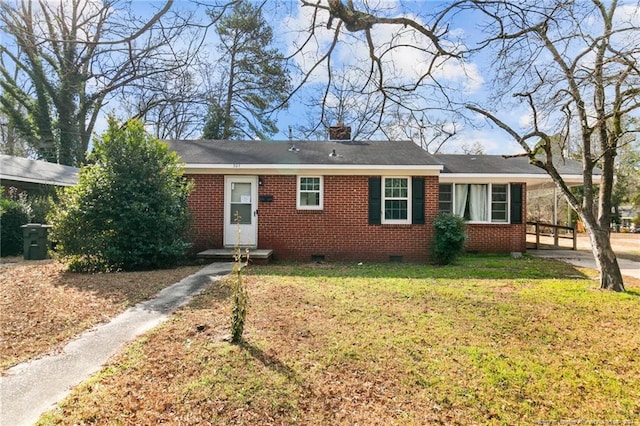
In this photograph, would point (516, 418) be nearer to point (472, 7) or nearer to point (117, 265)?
point (472, 7)

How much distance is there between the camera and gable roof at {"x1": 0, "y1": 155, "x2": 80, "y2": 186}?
482 inches

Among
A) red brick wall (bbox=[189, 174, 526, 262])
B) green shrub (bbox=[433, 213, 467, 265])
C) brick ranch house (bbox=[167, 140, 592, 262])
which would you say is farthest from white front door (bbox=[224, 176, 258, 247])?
green shrub (bbox=[433, 213, 467, 265])

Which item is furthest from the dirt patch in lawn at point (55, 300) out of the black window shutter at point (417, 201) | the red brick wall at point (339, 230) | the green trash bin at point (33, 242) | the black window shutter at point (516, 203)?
the black window shutter at point (516, 203)

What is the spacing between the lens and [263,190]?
415 inches

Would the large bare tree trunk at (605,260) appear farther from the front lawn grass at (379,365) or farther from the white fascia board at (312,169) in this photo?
the white fascia board at (312,169)

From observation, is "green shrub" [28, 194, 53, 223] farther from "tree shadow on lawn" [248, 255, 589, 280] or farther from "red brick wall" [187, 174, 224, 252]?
"tree shadow on lawn" [248, 255, 589, 280]

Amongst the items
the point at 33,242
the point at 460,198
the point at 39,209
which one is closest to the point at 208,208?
the point at 33,242

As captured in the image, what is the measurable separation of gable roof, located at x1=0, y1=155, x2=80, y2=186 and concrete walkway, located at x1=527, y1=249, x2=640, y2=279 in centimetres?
1734

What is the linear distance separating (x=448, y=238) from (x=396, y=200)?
1920 millimetres

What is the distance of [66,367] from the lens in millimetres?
3322

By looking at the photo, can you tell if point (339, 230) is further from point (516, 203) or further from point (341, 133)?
point (516, 203)

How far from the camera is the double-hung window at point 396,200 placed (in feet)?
34.5

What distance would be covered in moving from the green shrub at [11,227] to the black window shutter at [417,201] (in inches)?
489

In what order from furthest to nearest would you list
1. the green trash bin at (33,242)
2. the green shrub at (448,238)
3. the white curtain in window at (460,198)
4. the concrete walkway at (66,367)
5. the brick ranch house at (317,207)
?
the white curtain in window at (460,198), the brick ranch house at (317,207), the green trash bin at (33,242), the green shrub at (448,238), the concrete walkway at (66,367)
